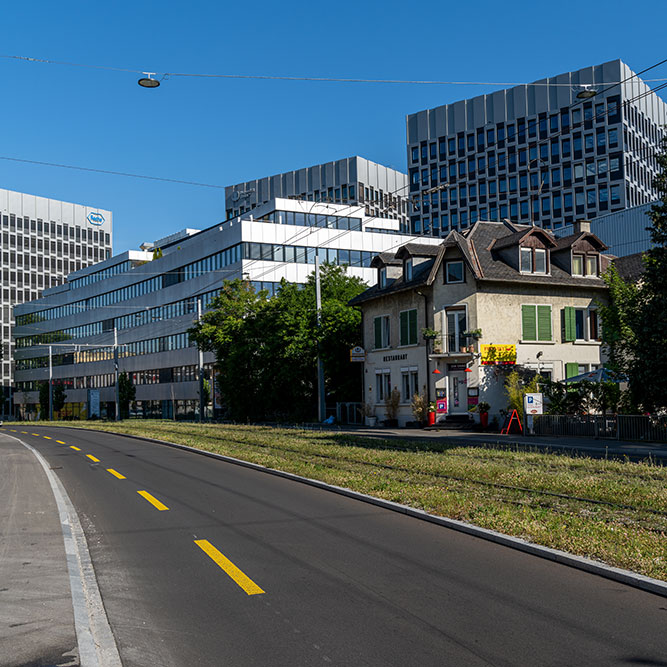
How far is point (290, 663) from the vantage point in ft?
16.2

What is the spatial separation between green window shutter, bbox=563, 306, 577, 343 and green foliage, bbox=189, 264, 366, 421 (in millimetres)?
12168

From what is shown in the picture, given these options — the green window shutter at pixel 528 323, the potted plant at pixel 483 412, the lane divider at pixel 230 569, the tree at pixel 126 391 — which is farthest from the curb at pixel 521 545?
the tree at pixel 126 391

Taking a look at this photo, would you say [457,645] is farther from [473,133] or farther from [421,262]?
[473,133]

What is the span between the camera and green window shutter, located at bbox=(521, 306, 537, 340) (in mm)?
37906

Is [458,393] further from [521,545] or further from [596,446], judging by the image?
[521,545]

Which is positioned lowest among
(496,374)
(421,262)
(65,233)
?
(496,374)

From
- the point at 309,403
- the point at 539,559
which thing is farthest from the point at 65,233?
the point at 539,559

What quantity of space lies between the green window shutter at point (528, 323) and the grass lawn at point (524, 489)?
17482mm

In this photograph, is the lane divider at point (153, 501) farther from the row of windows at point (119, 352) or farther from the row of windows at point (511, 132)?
the row of windows at point (511, 132)

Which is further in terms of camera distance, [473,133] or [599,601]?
[473,133]

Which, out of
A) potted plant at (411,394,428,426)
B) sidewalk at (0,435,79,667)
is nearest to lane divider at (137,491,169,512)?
sidewalk at (0,435,79,667)

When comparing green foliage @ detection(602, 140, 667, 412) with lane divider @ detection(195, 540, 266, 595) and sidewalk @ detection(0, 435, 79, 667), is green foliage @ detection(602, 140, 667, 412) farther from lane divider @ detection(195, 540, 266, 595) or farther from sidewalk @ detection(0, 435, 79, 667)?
lane divider @ detection(195, 540, 266, 595)

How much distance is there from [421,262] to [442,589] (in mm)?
34472

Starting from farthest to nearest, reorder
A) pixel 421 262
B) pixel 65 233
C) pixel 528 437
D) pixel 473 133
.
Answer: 1. pixel 65 233
2. pixel 473 133
3. pixel 421 262
4. pixel 528 437
